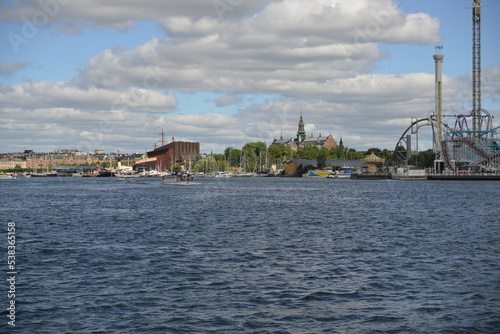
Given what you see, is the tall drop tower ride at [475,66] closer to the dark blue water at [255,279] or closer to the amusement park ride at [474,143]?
the amusement park ride at [474,143]

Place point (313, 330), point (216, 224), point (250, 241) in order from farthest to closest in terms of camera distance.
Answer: point (216, 224) → point (250, 241) → point (313, 330)

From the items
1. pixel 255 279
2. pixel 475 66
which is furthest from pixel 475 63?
pixel 255 279

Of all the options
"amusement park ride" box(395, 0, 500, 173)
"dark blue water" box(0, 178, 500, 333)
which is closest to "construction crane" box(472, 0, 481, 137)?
"amusement park ride" box(395, 0, 500, 173)

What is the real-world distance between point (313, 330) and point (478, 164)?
6680 inches

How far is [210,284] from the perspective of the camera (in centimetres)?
2291

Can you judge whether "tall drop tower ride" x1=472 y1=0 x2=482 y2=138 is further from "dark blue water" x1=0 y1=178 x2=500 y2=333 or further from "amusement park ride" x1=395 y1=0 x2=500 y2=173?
"dark blue water" x1=0 y1=178 x2=500 y2=333

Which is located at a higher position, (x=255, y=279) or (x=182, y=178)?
(x=182, y=178)

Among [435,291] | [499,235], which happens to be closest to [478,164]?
[499,235]

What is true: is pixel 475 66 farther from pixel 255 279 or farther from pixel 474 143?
pixel 255 279

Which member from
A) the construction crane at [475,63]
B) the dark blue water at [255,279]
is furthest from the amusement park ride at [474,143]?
the dark blue water at [255,279]

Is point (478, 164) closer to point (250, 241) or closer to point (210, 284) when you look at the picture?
point (250, 241)

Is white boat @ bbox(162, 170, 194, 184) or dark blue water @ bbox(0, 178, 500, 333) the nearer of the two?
dark blue water @ bbox(0, 178, 500, 333)

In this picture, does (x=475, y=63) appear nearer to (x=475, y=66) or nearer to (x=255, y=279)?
(x=475, y=66)

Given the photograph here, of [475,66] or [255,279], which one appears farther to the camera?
[475,66]
